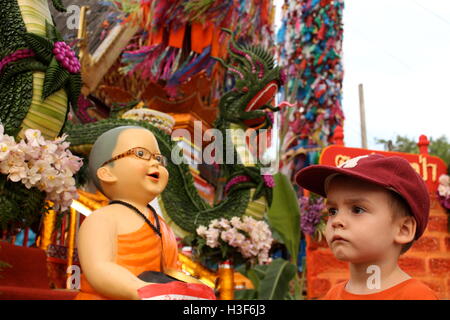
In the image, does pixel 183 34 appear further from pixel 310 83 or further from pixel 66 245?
pixel 66 245

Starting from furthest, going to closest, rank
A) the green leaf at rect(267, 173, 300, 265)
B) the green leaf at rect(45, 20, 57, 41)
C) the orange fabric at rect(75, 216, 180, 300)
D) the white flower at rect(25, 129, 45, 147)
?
the green leaf at rect(267, 173, 300, 265)
the green leaf at rect(45, 20, 57, 41)
the white flower at rect(25, 129, 45, 147)
the orange fabric at rect(75, 216, 180, 300)

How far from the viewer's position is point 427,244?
4992 millimetres

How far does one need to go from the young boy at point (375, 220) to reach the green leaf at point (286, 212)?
13.0ft

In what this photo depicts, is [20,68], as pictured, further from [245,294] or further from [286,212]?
[245,294]

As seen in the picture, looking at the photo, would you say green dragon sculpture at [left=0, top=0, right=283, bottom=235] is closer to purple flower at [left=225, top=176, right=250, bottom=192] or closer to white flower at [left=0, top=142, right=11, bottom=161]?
purple flower at [left=225, top=176, right=250, bottom=192]

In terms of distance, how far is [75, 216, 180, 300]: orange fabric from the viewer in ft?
6.44

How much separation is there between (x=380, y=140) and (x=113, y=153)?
1690 cm

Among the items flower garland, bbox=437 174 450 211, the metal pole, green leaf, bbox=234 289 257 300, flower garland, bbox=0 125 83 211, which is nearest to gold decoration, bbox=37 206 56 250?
flower garland, bbox=0 125 83 211

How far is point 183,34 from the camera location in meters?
8.45

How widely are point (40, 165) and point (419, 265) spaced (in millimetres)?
3965

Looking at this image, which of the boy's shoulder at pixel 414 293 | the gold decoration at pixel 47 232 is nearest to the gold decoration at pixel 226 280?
the gold decoration at pixel 47 232

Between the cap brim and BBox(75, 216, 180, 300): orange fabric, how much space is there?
0.68m

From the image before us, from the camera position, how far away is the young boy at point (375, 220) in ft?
5.29
